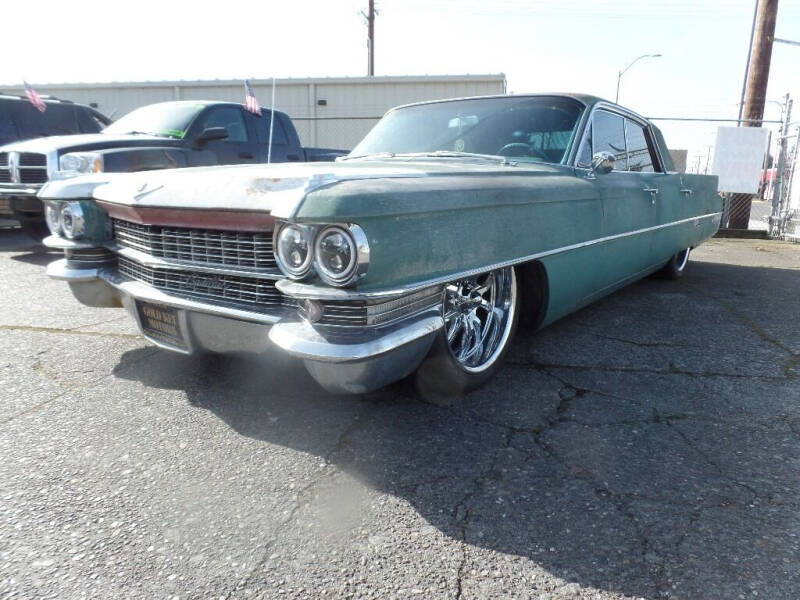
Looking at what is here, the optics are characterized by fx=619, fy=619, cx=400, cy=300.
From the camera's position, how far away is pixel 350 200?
2012mm

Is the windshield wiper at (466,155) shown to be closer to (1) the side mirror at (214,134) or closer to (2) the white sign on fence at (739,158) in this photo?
(1) the side mirror at (214,134)

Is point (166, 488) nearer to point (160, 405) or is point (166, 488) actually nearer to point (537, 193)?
point (160, 405)

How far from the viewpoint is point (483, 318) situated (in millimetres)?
3084

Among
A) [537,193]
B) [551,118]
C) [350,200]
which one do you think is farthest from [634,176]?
[350,200]

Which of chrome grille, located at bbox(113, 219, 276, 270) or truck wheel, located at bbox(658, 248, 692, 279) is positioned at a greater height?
chrome grille, located at bbox(113, 219, 276, 270)

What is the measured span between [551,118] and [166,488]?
112 inches

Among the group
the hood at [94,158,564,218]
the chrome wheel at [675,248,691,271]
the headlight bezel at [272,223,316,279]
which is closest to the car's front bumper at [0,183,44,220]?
the hood at [94,158,564,218]

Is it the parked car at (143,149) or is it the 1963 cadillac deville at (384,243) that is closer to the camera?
the 1963 cadillac deville at (384,243)

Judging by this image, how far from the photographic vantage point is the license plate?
2643 millimetres

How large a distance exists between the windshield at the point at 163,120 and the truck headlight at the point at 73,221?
368 cm

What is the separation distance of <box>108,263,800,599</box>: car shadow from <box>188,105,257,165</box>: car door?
384 centimetres

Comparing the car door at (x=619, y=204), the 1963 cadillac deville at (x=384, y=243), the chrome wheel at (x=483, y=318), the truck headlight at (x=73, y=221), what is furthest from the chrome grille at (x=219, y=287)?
the car door at (x=619, y=204)

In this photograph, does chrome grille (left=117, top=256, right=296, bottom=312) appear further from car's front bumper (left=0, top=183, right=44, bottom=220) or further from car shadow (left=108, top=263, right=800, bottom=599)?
car's front bumper (left=0, top=183, right=44, bottom=220)

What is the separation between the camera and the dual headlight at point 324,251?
6.58 feet
